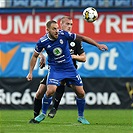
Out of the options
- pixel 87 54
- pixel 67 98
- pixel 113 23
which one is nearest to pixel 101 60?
pixel 87 54

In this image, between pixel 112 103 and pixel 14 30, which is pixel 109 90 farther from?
pixel 14 30

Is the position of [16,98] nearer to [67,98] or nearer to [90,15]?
[67,98]

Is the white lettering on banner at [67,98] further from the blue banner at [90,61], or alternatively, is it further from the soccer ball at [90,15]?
the soccer ball at [90,15]

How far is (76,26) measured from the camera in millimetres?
21094

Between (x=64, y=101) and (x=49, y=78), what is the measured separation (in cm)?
892

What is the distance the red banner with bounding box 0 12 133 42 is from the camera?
20938mm

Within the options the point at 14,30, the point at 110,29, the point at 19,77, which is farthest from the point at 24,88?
the point at 110,29

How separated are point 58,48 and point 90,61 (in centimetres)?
916

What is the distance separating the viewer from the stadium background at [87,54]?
20.6 meters

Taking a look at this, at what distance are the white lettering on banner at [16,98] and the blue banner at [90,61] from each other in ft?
2.11

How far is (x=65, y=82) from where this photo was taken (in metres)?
12.8

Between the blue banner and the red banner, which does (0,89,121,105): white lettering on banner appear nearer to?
the blue banner

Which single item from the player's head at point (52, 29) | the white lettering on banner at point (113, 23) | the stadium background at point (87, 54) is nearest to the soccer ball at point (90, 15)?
the player's head at point (52, 29)

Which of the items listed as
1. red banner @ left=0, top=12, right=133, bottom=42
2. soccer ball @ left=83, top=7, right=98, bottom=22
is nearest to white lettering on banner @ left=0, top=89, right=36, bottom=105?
red banner @ left=0, top=12, right=133, bottom=42
